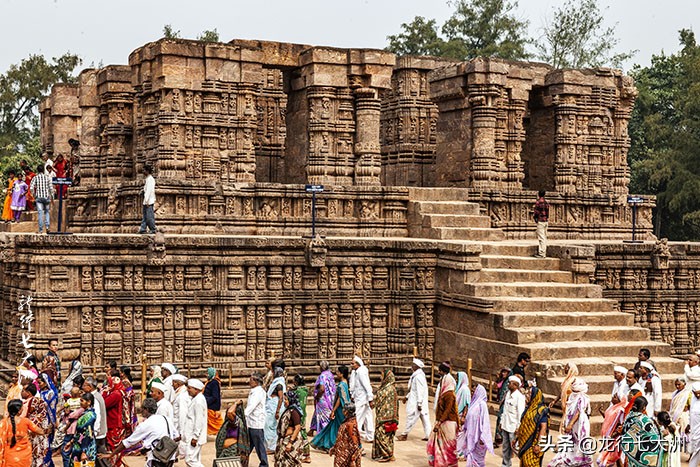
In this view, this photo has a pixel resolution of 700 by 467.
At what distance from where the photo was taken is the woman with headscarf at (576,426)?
10.5m

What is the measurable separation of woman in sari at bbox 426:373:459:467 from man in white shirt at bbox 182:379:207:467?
2.64m

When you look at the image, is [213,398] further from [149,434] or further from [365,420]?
[149,434]

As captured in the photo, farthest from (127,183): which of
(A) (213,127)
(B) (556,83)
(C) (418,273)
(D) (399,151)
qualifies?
(B) (556,83)

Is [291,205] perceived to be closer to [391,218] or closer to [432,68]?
Answer: [391,218]

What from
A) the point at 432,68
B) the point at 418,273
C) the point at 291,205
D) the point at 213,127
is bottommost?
the point at 418,273

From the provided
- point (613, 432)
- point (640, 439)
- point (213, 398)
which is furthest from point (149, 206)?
point (640, 439)

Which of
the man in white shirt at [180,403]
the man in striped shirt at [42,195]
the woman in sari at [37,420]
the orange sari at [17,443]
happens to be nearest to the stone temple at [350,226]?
the man in striped shirt at [42,195]

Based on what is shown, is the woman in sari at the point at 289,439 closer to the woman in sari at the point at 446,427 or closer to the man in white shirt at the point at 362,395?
the woman in sari at the point at 446,427

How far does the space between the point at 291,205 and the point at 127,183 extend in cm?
A: 288

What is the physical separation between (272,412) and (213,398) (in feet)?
3.99

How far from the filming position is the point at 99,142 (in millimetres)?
22703

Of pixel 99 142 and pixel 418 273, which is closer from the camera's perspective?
pixel 418 273

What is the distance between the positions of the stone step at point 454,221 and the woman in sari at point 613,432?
7260mm

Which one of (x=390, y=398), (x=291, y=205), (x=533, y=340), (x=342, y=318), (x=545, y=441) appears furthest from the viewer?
(x=291, y=205)
